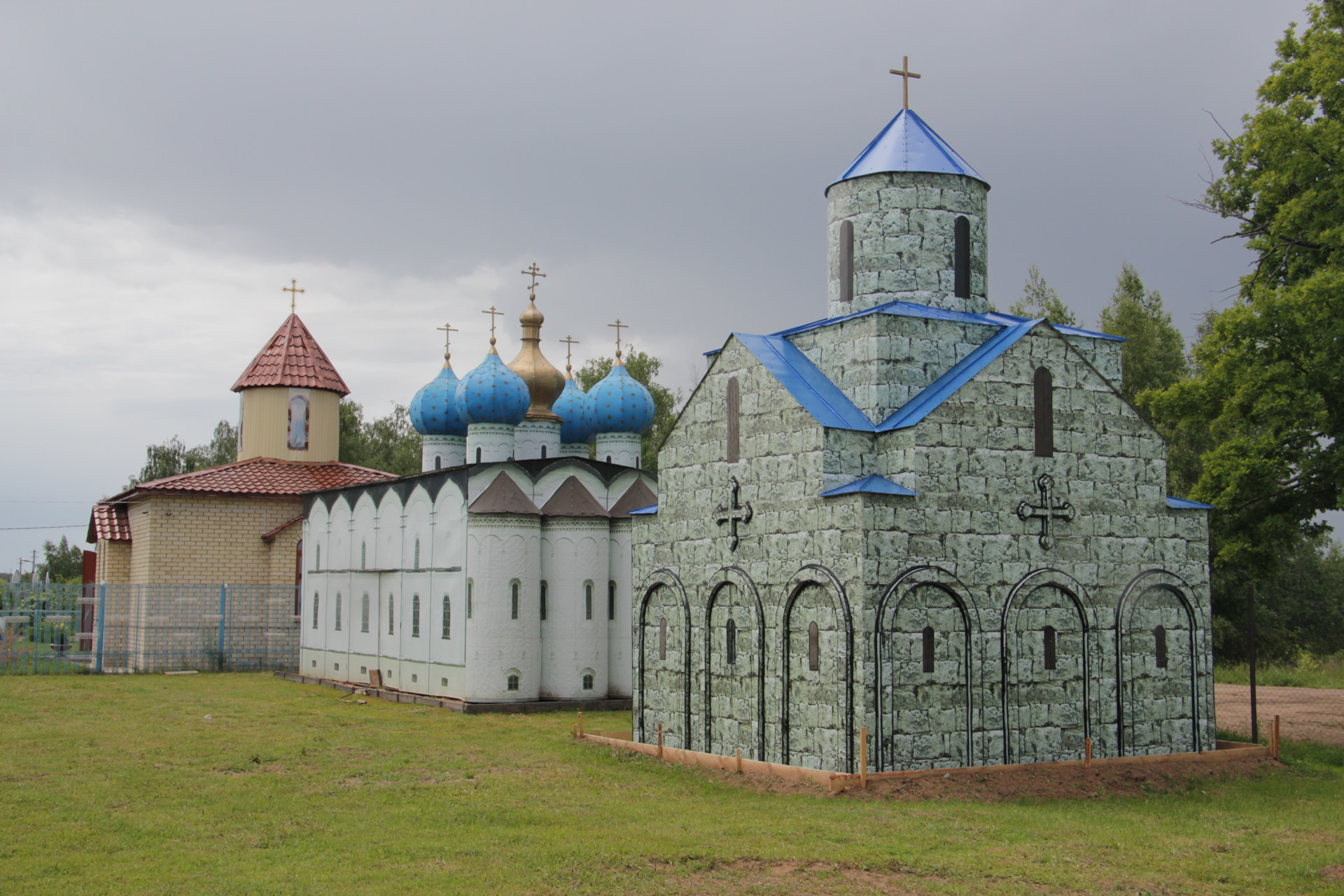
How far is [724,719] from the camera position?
16328 millimetres

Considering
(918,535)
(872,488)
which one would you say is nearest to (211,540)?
(872,488)

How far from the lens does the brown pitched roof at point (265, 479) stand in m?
33.6

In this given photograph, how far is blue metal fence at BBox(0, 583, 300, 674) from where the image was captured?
32125 mm

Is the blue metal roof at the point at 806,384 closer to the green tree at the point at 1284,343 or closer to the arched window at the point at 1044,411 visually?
the arched window at the point at 1044,411

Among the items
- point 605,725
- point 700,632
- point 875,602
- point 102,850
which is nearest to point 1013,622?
point 875,602

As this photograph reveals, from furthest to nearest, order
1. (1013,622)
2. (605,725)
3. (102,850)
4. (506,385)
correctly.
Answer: (506,385), (605,725), (1013,622), (102,850)

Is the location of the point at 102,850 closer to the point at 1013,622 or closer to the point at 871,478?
the point at 871,478

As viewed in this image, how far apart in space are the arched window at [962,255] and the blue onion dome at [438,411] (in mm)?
13689

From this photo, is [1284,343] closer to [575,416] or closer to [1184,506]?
[1184,506]

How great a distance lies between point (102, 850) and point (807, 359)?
10.4m

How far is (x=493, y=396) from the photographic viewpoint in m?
25.9

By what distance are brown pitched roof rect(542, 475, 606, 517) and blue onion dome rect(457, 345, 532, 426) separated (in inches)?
89.3

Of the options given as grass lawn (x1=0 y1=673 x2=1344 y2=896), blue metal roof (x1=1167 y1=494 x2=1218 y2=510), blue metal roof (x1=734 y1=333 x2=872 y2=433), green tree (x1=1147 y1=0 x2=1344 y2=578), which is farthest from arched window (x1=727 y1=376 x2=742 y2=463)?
green tree (x1=1147 y1=0 x2=1344 y2=578)

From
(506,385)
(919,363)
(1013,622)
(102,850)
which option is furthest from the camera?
(506,385)
